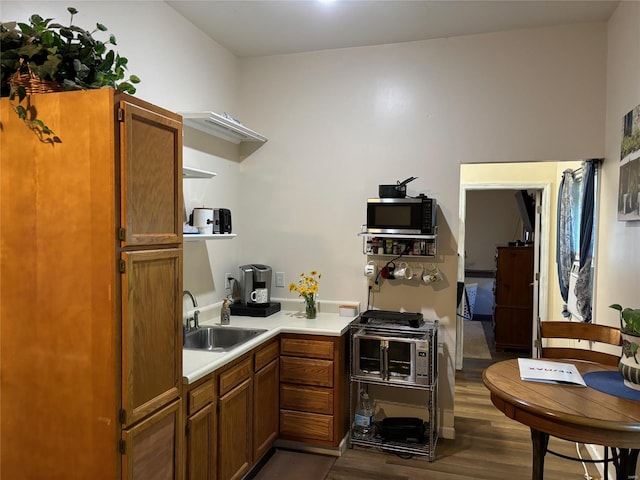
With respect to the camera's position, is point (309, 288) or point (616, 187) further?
point (309, 288)

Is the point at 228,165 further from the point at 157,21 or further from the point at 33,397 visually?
the point at 33,397

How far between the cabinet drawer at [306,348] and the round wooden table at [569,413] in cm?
125

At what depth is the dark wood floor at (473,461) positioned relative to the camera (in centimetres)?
296

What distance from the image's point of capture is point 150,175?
1.89 metres

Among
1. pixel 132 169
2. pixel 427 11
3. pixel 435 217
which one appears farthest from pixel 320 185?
pixel 132 169

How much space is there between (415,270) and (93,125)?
96.0 inches

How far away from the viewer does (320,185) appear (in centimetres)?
373

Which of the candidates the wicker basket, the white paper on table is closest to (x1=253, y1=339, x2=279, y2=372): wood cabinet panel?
the white paper on table

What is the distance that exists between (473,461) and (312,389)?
3.87ft

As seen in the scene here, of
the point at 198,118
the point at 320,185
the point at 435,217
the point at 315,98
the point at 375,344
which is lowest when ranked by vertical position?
the point at 375,344

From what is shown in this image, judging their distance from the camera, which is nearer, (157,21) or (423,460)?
(157,21)

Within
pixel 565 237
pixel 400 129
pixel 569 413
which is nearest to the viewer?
pixel 569 413

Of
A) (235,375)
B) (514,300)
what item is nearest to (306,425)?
(235,375)

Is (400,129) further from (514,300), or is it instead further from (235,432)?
(514,300)
